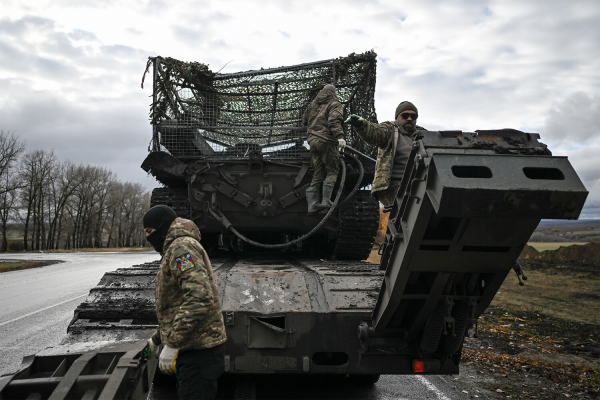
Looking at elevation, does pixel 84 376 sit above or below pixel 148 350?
below

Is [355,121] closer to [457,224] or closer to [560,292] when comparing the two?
[457,224]

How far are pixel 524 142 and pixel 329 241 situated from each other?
4774mm

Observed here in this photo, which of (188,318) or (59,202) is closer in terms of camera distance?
(188,318)

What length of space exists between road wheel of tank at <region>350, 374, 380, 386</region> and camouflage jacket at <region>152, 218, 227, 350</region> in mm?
2606

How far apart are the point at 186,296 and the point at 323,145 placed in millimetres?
3444

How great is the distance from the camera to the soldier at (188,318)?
2.72 metres

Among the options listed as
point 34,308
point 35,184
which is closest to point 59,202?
point 35,184

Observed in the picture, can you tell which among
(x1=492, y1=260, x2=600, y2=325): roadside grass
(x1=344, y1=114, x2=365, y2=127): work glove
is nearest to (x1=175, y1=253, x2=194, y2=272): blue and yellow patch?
(x1=344, y1=114, x2=365, y2=127): work glove

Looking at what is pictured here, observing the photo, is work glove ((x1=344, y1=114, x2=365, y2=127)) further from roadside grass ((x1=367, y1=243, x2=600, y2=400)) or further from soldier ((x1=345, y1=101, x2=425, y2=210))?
roadside grass ((x1=367, y1=243, x2=600, y2=400))

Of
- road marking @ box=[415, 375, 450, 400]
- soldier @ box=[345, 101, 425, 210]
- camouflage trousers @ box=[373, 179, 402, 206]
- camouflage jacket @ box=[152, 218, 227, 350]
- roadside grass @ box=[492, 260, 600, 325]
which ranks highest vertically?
soldier @ box=[345, 101, 425, 210]

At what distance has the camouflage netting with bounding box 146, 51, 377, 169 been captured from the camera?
6.61 metres

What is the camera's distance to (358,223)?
6598 mm

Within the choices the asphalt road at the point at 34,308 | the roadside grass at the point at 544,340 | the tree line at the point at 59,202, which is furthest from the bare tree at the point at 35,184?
the roadside grass at the point at 544,340

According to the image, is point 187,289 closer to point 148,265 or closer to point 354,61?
point 148,265
